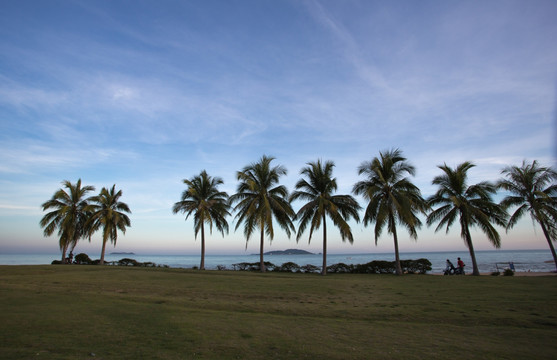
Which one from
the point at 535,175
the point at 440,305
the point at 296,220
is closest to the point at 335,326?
the point at 440,305

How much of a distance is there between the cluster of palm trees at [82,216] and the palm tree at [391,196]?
100 feet

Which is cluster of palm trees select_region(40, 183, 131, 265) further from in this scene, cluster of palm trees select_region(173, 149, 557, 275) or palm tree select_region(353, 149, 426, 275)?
palm tree select_region(353, 149, 426, 275)

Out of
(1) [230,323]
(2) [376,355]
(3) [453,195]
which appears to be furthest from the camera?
(3) [453,195]

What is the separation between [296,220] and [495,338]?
23685mm

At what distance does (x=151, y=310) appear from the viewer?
27.7 feet

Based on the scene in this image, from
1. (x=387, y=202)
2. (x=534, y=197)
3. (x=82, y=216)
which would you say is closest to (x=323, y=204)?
(x=387, y=202)

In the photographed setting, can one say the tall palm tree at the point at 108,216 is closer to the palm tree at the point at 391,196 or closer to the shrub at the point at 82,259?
the shrub at the point at 82,259

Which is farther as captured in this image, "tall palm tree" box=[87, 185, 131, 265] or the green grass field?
"tall palm tree" box=[87, 185, 131, 265]

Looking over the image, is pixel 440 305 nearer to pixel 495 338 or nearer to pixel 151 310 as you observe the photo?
pixel 495 338

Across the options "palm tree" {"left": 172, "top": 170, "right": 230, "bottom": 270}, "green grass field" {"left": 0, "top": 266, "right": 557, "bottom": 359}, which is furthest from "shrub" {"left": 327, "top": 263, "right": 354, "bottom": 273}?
"green grass field" {"left": 0, "top": 266, "right": 557, "bottom": 359}

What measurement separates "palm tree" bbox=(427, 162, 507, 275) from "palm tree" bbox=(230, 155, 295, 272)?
14.1 m

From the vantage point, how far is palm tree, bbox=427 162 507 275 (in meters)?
25.8

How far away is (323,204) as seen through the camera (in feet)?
92.6

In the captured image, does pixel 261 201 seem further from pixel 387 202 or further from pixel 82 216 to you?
pixel 82 216
